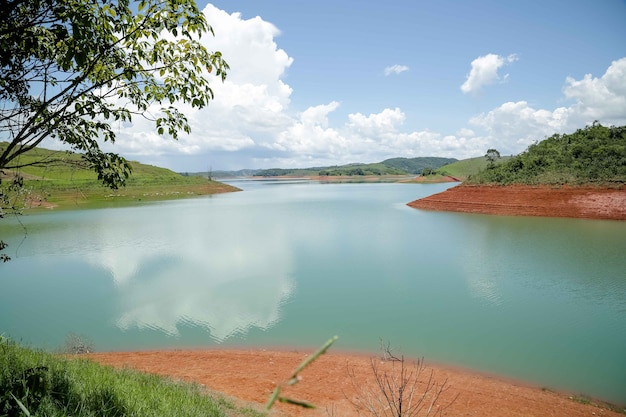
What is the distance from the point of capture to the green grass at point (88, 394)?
3494 millimetres

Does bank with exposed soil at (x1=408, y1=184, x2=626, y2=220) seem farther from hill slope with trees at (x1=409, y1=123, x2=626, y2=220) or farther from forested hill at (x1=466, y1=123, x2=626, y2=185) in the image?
forested hill at (x1=466, y1=123, x2=626, y2=185)

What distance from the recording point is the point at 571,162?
40844 millimetres

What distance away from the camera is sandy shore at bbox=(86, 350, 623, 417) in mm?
7234

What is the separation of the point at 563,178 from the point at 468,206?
A: 31.7ft

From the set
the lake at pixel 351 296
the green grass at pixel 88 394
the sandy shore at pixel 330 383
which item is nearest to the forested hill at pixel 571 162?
the lake at pixel 351 296

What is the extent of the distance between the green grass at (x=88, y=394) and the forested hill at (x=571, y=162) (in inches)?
1686

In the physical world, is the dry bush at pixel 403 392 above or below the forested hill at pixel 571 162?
below

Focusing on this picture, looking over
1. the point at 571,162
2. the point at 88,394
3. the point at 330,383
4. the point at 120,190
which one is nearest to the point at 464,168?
the point at 571,162

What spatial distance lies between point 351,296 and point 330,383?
5949mm

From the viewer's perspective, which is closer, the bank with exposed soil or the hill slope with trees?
the bank with exposed soil

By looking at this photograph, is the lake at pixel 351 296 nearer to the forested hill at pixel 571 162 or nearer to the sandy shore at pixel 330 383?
the sandy shore at pixel 330 383

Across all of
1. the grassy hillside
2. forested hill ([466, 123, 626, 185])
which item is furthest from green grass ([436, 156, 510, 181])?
the grassy hillside

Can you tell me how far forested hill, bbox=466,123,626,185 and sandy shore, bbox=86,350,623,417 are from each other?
121ft

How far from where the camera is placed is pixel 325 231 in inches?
1139
